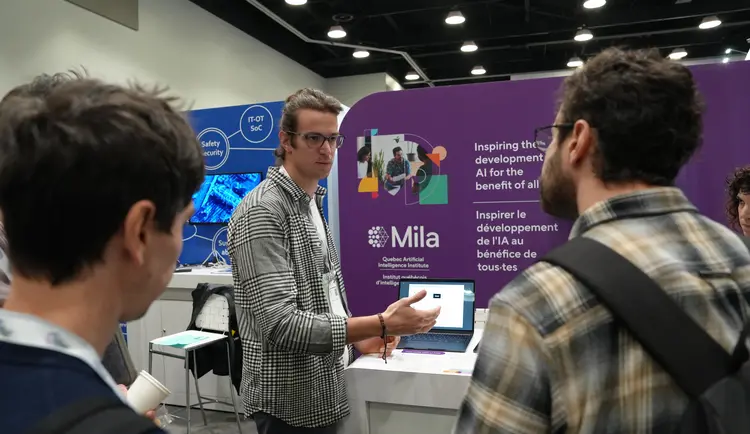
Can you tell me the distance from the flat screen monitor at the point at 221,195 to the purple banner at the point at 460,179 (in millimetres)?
2146

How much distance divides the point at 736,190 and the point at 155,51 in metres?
5.14

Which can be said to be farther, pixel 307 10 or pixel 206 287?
pixel 307 10

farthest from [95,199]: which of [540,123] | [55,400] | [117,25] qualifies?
[117,25]

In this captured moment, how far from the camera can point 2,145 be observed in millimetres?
547

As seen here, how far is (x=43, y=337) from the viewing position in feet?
1.65

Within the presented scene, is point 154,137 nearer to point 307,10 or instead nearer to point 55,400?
point 55,400

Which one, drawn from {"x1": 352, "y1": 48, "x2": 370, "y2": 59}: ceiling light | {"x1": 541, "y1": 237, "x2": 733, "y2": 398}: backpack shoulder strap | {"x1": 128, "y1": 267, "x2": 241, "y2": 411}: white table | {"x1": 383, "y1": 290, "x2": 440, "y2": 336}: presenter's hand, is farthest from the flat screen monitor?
{"x1": 541, "y1": 237, "x2": 733, "y2": 398}: backpack shoulder strap

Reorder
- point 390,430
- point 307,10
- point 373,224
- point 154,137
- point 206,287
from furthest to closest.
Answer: point 307,10, point 206,287, point 373,224, point 390,430, point 154,137

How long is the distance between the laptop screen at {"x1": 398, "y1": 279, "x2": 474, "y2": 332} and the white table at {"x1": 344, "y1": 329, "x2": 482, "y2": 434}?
22 cm

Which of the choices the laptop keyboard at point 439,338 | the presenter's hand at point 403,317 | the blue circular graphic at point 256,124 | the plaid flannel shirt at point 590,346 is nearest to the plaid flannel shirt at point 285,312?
the presenter's hand at point 403,317

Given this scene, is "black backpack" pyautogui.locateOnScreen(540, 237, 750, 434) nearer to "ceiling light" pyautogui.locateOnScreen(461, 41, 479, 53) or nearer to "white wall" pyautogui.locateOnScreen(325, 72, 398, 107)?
"ceiling light" pyautogui.locateOnScreen(461, 41, 479, 53)

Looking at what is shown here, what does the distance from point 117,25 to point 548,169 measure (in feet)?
16.7

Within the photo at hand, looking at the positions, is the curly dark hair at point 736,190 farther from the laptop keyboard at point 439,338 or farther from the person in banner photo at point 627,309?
the person in banner photo at point 627,309

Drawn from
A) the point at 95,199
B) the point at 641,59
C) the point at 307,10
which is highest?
the point at 307,10
